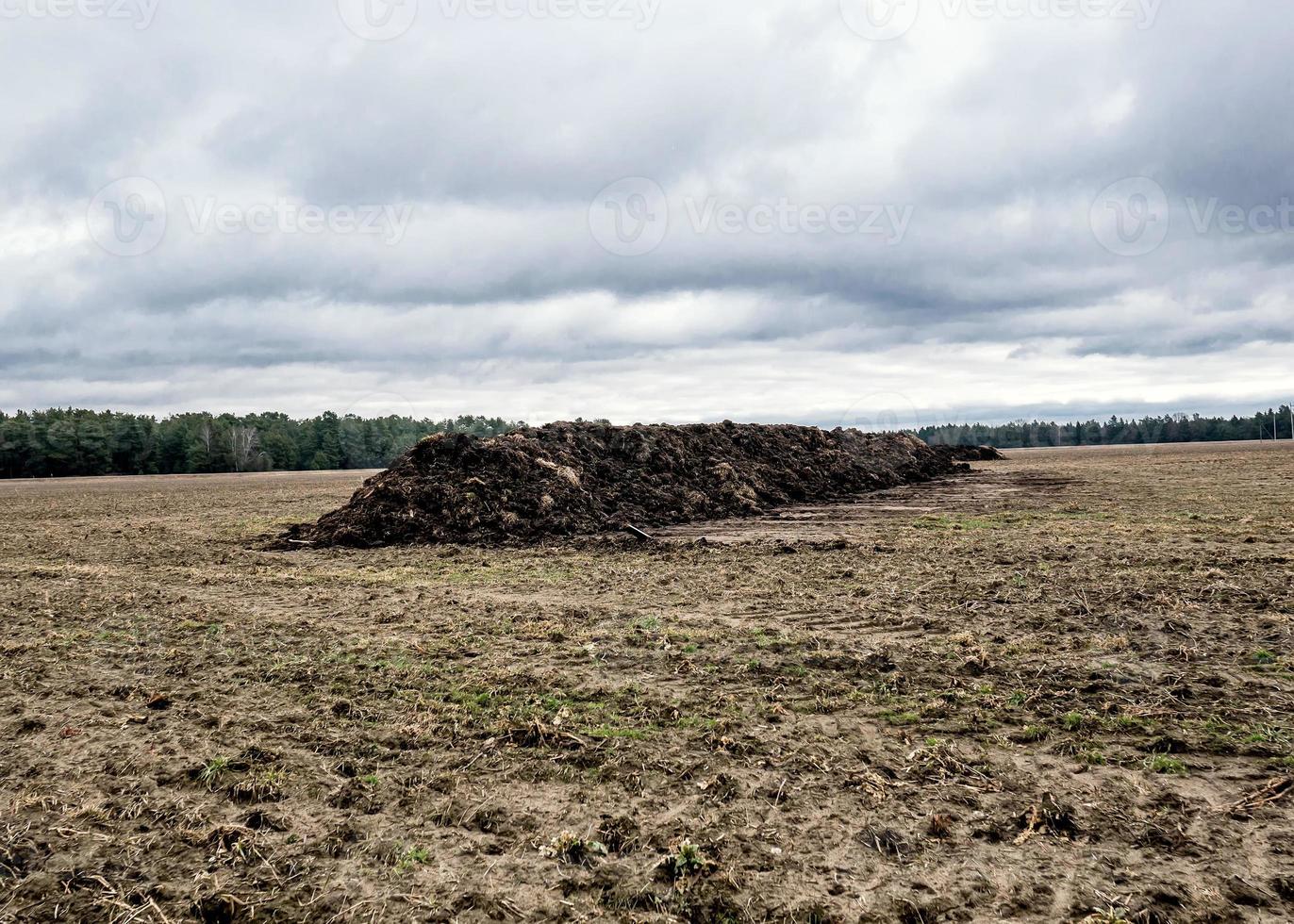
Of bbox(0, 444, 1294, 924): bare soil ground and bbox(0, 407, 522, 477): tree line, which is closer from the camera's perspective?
bbox(0, 444, 1294, 924): bare soil ground

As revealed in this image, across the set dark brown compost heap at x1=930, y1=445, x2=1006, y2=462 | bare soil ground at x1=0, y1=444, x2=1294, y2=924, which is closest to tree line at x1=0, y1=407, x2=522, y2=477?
dark brown compost heap at x1=930, y1=445, x2=1006, y2=462

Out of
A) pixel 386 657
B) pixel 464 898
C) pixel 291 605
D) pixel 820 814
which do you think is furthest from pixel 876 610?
pixel 291 605

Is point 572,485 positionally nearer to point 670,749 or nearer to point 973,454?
point 670,749

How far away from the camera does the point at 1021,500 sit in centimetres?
2178

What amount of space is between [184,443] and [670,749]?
112453 millimetres

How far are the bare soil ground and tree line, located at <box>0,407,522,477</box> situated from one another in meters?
73.6

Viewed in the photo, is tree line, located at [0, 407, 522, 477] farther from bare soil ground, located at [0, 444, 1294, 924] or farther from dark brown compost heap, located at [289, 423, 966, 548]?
bare soil ground, located at [0, 444, 1294, 924]

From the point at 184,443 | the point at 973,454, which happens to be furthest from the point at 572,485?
the point at 184,443

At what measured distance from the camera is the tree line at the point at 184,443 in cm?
8588

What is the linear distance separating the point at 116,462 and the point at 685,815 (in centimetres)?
11123

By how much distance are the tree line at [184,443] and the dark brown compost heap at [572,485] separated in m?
59.5

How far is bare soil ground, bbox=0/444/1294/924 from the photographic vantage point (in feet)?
11.5

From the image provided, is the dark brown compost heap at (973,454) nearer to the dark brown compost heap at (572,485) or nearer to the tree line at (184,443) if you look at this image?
the dark brown compost heap at (572,485)

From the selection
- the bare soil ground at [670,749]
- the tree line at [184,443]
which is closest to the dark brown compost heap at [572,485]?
the bare soil ground at [670,749]
